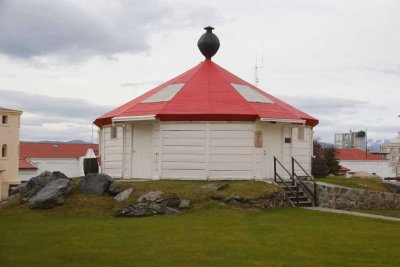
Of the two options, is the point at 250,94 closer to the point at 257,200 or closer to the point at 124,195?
the point at 257,200

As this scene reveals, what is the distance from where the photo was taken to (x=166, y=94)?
22219mm

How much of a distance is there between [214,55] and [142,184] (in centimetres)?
904

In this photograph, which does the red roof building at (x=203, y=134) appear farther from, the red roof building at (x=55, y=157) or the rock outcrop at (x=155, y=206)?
the red roof building at (x=55, y=157)

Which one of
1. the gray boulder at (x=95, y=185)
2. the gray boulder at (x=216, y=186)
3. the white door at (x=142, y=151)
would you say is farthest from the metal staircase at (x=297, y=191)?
the gray boulder at (x=95, y=185)

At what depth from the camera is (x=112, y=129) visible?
22438mm

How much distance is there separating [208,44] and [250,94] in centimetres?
357

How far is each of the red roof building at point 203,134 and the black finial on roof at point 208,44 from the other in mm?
1865

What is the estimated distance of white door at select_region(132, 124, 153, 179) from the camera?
67.9ft

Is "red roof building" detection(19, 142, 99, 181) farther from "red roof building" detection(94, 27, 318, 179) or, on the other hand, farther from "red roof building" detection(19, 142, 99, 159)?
"red roof building" detection(94, 27, 318, 179)

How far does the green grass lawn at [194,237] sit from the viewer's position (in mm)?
9586

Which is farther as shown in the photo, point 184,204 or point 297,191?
point 297,191

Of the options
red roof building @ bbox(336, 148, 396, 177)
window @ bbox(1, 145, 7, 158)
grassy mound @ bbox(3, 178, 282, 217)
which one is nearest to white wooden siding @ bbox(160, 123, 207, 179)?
grassy mound @ bbox(3, 178, 282, 217)

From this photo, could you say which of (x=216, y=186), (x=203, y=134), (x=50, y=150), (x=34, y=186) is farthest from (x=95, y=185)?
(x=50, y=150)

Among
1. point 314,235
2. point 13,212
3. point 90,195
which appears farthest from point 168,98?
point 314,235
